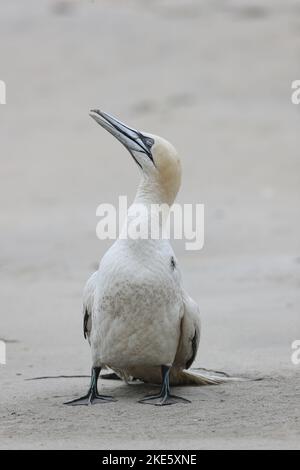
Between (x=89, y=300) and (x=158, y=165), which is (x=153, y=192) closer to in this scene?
(x=158, y=165)

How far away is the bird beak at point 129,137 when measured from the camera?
7.08 m

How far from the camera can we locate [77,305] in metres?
10.9

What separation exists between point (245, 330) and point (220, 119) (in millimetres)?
12189

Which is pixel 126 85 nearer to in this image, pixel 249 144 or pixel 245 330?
pixel 249 144

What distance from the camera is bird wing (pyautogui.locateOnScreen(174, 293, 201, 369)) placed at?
7043 mm

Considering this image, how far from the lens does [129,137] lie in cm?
718

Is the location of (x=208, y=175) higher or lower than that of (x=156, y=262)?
higher

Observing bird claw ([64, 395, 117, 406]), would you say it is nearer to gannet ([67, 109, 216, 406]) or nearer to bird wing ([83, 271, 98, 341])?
gannet ([67, 109, 216, 406])

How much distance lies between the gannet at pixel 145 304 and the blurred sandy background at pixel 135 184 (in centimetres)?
27

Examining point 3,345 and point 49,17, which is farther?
point 49,17
